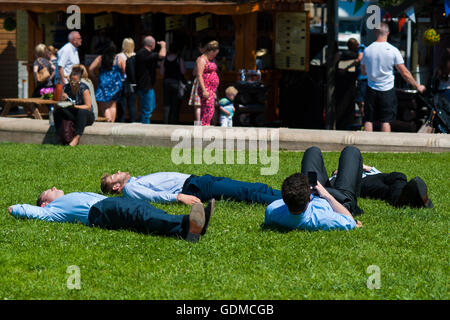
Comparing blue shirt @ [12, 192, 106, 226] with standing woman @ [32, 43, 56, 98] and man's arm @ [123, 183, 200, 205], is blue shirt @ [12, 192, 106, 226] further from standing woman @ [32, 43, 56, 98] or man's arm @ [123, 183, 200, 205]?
standing woman @ [32, 43, 56, 98]

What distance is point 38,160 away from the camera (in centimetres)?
1163

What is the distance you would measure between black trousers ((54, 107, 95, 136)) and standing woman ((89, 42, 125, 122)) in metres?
1.61

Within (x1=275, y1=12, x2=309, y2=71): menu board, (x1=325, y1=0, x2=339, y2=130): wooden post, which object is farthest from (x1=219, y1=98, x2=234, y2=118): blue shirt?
(x1=275, y1=12, x2=309, y2=71): menu board

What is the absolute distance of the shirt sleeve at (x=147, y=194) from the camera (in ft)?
26.5

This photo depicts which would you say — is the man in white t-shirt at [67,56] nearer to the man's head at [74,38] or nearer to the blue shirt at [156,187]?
the man's head at [74,38]

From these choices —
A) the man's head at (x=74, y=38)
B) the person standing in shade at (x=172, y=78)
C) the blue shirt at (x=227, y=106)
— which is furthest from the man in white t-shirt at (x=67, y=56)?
the blue shirt at (x=227, y=106)

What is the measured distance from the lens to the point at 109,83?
595 inches

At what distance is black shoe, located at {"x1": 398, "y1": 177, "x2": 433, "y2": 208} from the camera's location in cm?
806

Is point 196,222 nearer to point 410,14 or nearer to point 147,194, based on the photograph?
point 147,194

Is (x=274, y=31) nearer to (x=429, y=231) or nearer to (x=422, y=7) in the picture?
(x=422, y=7)

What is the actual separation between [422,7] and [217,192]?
1076 centimetres
